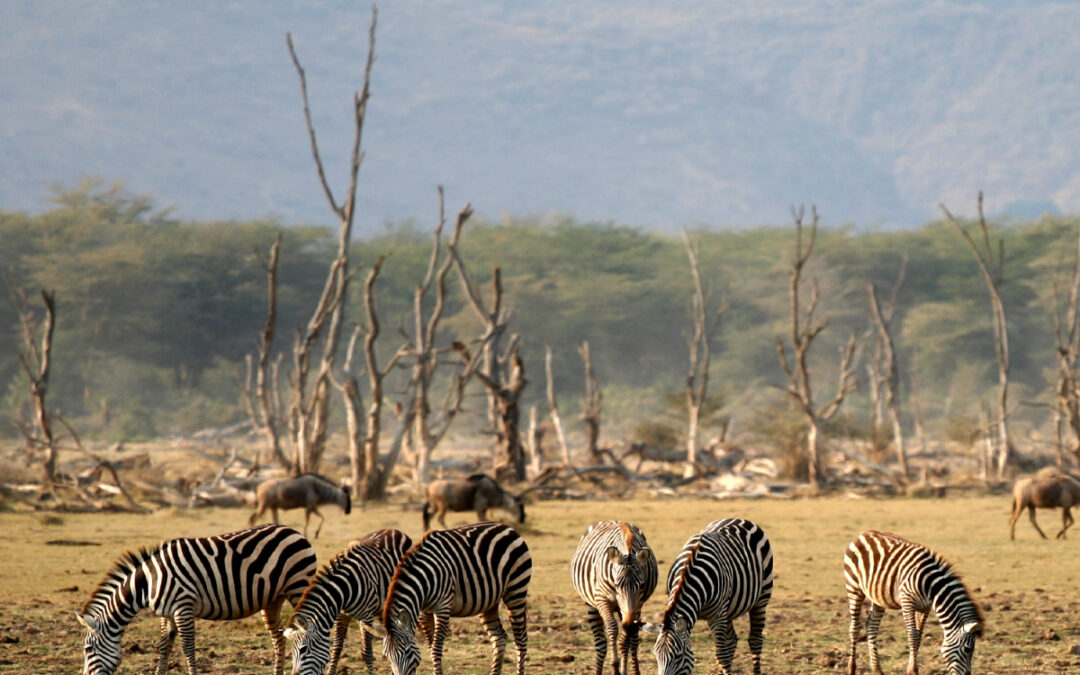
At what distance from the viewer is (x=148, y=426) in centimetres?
4762

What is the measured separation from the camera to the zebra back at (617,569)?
27.3 ft

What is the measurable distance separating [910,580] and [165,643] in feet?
15.4

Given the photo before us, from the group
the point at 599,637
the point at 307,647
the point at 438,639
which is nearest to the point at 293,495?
the point at 599,637

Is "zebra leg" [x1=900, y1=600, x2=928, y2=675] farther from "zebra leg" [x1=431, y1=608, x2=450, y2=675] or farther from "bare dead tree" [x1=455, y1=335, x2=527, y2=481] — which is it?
"bare dead tree" [x1=455, y1=335, x2=527, y2=481]

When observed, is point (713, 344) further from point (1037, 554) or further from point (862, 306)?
point (1037, 554)

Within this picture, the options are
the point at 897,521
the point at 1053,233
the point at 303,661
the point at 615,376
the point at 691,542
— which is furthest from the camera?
the point at 615,376

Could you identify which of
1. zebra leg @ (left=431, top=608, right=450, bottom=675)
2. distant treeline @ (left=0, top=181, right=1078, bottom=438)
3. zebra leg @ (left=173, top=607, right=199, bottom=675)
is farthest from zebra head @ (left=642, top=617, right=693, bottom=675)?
distant treeline @ (left=0, top=181, right=1078, bottom=438)

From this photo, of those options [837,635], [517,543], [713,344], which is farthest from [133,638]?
[713,344]

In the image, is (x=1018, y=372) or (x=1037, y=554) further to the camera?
(x=1018, y=372)

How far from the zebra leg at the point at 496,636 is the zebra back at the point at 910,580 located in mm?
2444

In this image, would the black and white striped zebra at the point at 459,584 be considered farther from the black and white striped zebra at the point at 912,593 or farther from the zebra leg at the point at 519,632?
the black and white striped zebra at the point at 912,593

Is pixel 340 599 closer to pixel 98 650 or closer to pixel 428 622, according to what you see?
pixel 428 622

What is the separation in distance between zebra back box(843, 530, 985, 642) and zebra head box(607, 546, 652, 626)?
1.77m

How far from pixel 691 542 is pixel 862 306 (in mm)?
49297
